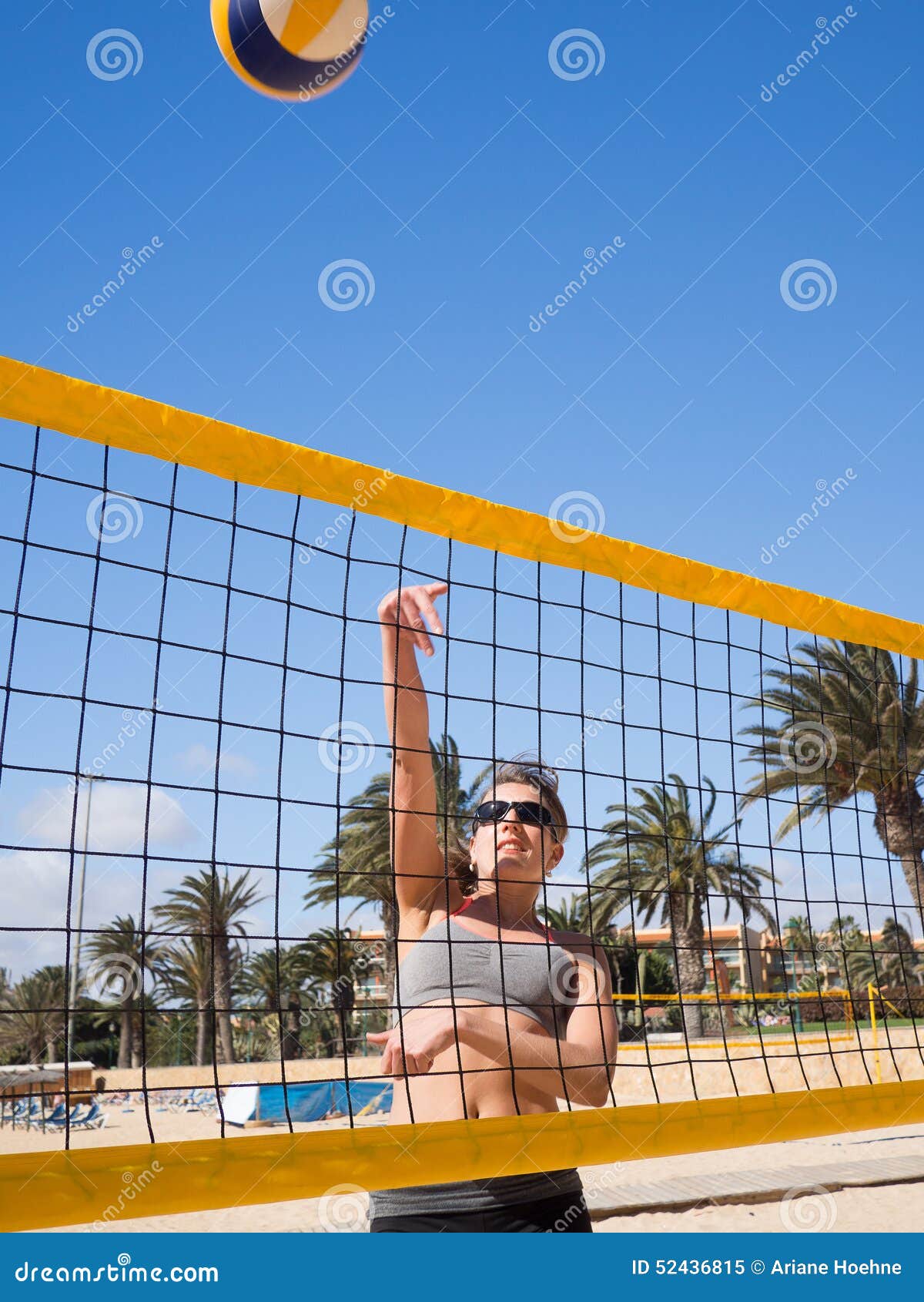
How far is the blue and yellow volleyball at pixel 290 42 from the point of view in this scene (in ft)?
12.9

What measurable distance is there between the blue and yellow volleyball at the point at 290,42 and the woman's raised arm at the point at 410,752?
236 cm

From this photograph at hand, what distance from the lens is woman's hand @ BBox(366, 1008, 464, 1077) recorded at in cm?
239

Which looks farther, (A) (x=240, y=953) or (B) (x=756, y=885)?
(A) (x=240, y=953)

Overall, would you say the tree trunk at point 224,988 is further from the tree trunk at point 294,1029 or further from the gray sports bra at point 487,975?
the gray sports bra at point 487,975

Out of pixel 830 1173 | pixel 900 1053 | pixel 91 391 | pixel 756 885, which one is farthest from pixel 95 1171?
pixel 756 885

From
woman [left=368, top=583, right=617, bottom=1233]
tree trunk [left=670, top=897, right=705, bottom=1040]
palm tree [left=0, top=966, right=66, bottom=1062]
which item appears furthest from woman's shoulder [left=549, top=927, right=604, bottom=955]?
palm tree [left=0, top=966, right=66, bottom=1062]

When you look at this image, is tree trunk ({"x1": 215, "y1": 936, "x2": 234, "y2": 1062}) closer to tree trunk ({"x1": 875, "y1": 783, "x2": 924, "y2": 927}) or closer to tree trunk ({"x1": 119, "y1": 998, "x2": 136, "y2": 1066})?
tree trunk ({"x1": 119, "y1": 998, "x2": 136, "y2": 1066})

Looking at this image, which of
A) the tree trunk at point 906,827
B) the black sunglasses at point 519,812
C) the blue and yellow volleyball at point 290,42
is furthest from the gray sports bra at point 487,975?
the tree trunk at point 906,827

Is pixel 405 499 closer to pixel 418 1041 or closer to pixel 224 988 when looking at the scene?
pixel 418 1041

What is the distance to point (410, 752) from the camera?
271 centimetres

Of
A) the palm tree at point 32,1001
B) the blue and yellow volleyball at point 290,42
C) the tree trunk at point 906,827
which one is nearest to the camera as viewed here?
the blue and yellow volleyball at point 290,42

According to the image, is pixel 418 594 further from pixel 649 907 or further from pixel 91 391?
pixel 649 907
